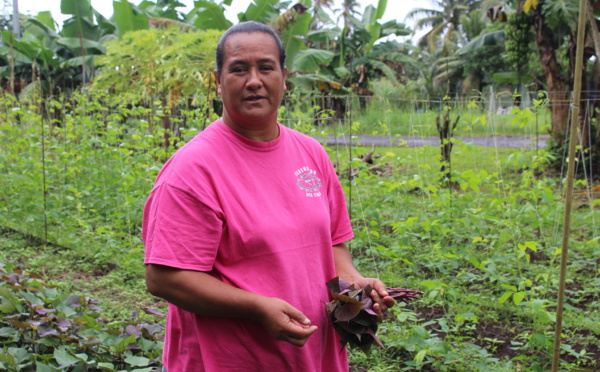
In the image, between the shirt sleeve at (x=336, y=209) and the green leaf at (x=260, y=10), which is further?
the green leaf at (x=260, y=10)

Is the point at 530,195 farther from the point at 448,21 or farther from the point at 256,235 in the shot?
the point at 448,21

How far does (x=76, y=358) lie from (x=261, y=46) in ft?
5.74

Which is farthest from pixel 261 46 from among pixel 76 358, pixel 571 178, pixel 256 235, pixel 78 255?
pixel 78 255

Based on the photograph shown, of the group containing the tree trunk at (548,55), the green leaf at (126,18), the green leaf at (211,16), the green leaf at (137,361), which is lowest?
the green leaf at (137,361)

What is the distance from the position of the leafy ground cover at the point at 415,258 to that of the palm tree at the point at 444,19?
29836 millimetres

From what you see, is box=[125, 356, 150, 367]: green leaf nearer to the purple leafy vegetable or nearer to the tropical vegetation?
the tropical vegetation

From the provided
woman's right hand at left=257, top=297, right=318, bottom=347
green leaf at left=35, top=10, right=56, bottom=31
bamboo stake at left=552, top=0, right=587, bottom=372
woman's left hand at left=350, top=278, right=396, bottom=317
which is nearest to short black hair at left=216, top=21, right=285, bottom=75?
woman's right hand at left=257, top=297, right=318, bottom=347

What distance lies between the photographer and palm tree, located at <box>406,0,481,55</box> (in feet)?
114

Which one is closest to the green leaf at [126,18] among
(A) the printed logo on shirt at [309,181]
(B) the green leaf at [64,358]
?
(B) the green leaf at [64,358]

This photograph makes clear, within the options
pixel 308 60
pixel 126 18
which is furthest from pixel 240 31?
pixel 126 18

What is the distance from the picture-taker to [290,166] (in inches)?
63.1

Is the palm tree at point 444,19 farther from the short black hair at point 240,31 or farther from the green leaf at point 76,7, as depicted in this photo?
the short black hair at point 240,31

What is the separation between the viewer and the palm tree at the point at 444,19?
34.7 m

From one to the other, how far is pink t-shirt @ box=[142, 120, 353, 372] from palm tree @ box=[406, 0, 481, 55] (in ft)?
114
